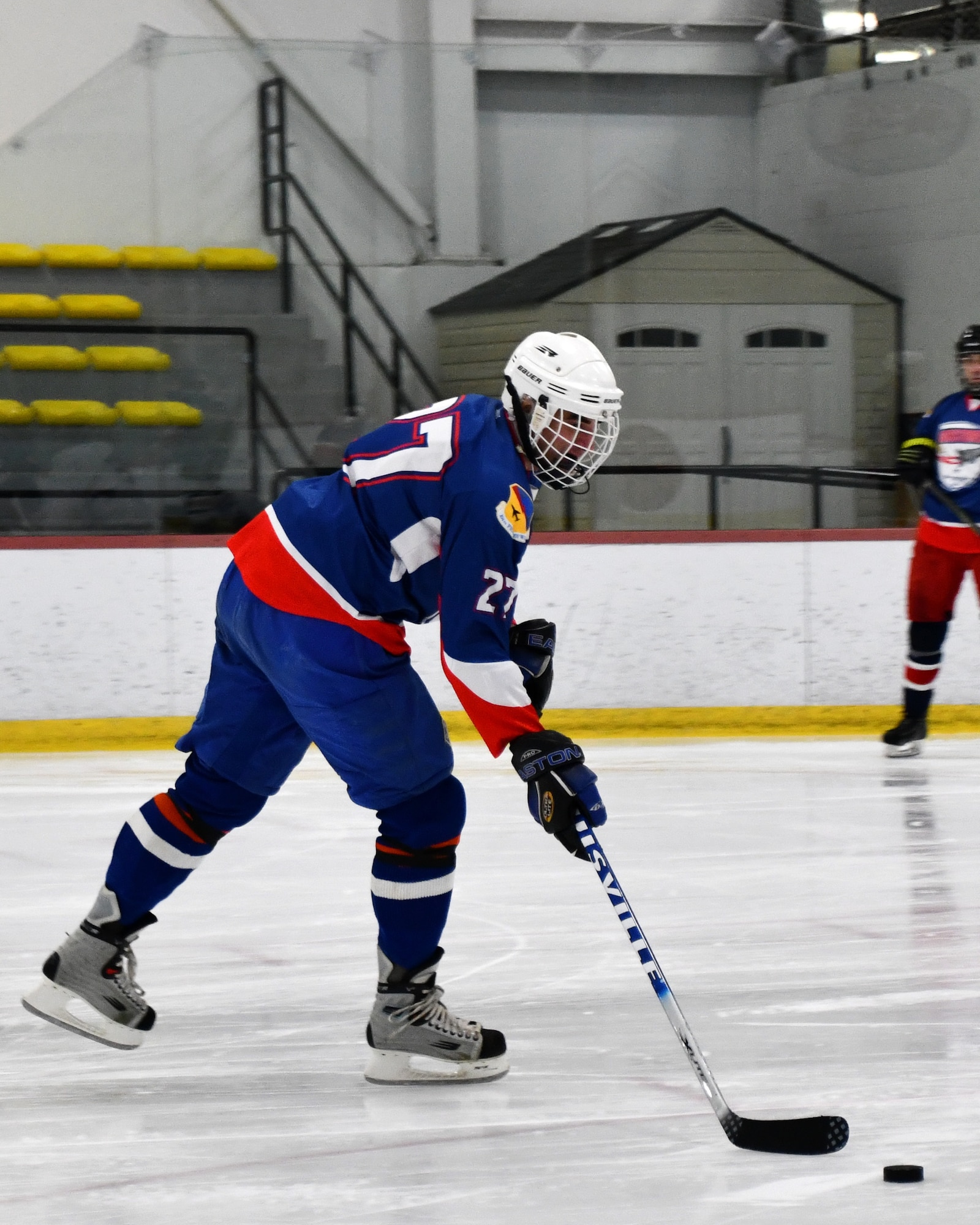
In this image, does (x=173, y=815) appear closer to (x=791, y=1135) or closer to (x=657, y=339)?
(x=791, y=1135)

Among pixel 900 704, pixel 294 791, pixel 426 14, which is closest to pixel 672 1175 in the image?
pixel 294 791

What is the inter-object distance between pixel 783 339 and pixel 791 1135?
4612 millimetres

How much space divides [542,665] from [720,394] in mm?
4090

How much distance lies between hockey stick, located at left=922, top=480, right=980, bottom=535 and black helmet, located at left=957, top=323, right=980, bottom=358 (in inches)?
16.3

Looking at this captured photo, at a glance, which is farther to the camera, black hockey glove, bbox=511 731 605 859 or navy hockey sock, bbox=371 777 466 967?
navy hockey sock, bbox=371 777 466 967

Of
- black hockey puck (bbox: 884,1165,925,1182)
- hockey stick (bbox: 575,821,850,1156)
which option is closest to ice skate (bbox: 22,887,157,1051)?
hockey stick (bbox: 575,821,850,1156)

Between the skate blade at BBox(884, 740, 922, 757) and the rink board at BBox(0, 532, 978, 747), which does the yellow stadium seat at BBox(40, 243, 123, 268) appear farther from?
the skate blade at BBox(884, 740, 922, 757)

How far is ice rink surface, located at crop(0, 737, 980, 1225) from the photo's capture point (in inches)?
66.2

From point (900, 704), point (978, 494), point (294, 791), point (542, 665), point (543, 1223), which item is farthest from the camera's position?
point (900, 704)

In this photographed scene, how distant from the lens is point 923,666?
5.04m

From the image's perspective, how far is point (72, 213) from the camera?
5.75m

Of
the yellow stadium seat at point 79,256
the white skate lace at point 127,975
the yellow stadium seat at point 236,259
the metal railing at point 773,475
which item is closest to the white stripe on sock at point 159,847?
the white skate lace at point 127,975

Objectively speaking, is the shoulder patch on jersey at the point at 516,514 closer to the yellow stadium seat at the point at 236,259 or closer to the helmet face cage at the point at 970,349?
the helmet face cage at the point at 970,349

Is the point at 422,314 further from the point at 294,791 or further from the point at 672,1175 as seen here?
the point at 672,1175
